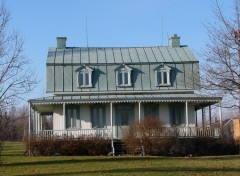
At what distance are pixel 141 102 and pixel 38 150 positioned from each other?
26.4 ft

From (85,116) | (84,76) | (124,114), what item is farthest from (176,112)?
(84,76)

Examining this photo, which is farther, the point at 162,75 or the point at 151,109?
the point at 162,75

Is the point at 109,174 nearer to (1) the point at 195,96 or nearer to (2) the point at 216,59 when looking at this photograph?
(2) the point at 216,59

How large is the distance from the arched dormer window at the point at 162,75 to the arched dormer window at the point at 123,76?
2.13 metres

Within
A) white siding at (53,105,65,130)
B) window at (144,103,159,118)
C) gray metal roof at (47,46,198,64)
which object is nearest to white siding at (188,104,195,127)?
window at (144,103,159,118)

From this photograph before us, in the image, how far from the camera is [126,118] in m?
34.6

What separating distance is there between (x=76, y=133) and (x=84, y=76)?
570cm

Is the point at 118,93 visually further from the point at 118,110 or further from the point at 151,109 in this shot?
the point at 151,109

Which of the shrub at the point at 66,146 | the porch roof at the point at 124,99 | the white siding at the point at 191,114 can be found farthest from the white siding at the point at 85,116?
the white siding at the point at 191,114

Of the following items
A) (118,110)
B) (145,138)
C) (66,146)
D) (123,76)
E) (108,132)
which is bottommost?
(66,146)

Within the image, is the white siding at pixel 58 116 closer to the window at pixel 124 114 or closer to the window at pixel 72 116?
the window at pixel 72 116

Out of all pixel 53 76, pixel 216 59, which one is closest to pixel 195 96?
pixel 53 76

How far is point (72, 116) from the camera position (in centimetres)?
3422

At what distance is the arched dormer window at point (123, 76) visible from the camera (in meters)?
35.6
